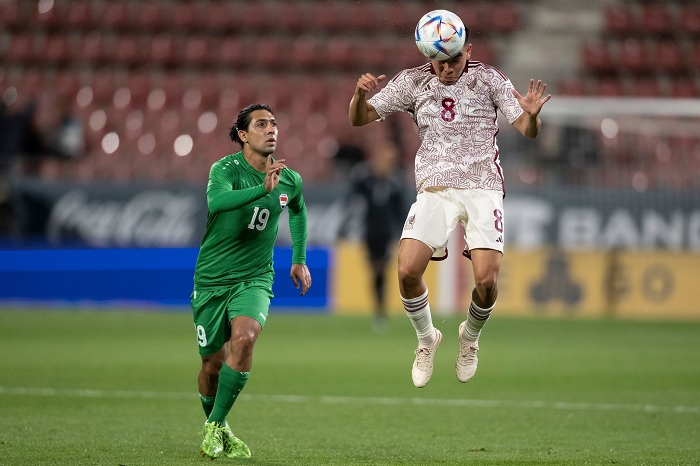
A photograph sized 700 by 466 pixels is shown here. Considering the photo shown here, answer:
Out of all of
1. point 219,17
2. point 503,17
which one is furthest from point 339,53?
point 503,17

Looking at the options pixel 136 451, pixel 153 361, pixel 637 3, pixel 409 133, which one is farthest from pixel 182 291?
pixel 136 451

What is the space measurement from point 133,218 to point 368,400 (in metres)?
9.77

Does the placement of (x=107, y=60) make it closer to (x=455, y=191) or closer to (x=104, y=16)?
(x=104, y=16)

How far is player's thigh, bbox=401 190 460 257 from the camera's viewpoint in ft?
27.9

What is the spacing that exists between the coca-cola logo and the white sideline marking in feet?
28.2

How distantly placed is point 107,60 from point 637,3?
10.4 m

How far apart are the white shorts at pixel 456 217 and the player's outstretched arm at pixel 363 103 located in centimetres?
69

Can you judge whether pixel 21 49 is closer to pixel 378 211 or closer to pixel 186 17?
pixel 186 17

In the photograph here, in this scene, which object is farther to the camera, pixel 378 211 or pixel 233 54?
pixel 233 54

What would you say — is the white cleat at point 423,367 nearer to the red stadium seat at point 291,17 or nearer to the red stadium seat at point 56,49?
the red stadium seat at point 291,17

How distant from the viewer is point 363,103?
8.45 m

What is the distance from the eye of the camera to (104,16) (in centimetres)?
2461

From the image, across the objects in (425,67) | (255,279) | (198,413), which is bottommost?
(198,413)

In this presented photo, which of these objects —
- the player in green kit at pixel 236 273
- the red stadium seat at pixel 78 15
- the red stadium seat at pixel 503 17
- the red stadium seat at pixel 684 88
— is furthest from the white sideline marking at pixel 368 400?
the red stadium seat at pixel 78 15
